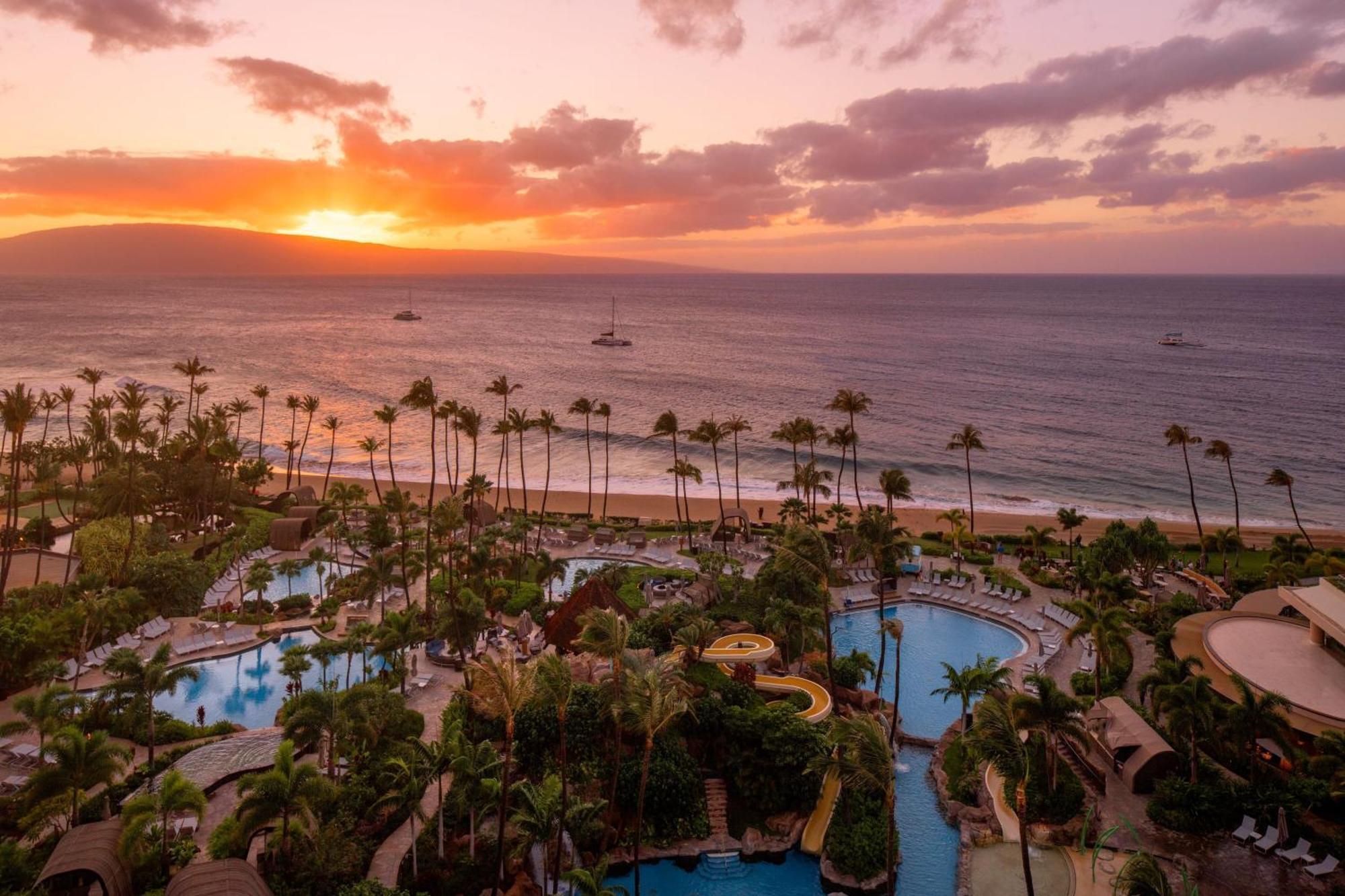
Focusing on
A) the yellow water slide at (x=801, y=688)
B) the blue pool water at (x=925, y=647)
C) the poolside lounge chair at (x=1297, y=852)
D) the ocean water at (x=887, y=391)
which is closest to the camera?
the poolside lounge chair at (x=1297, y=852)

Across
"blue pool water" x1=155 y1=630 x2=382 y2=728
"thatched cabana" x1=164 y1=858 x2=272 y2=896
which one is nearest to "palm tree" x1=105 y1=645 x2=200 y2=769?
"blue pool water" x1=155 y1=630 x2=382 y2=728

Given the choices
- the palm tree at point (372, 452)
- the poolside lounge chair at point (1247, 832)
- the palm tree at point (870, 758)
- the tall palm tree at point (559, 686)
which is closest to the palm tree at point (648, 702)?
the tall palm tree at point (559, 686)

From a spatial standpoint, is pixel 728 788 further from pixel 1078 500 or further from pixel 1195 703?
pixel 1078 500

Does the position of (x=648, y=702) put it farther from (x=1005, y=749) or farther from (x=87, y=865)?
(x=87, y=865)

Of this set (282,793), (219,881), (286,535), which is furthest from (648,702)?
(286,535)

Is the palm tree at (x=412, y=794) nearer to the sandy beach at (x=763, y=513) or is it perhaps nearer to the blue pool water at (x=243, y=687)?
the blue pool water at (x=243, y=687)

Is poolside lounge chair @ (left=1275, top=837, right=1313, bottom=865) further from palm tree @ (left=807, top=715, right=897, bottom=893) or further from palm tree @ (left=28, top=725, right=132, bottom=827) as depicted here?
palm tree @ (left=28, top=725, right=132, bottom=827)

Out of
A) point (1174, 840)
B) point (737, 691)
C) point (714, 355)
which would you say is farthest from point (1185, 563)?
point (714, 355)
